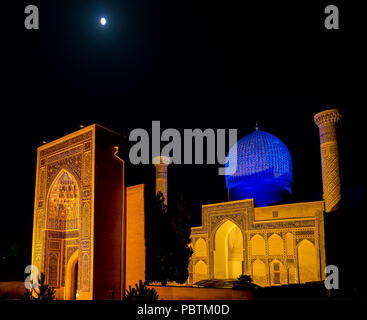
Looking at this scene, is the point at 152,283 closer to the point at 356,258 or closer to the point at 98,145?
the point at 98,145

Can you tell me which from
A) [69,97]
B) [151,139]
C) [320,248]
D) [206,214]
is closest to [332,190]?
[320,248]

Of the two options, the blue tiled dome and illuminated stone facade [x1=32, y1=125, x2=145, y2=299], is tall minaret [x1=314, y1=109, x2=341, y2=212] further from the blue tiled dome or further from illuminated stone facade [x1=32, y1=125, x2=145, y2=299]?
illuminated stone facade [x1=32, y1=125, x2=145, y2=299]

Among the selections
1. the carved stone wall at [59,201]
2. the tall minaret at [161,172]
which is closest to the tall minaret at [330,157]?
the tall minaret at [161,172]

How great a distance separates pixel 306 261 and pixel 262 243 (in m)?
2.02

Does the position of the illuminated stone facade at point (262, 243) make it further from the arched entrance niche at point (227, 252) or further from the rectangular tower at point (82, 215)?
the rectangular tower at point (82, 215)

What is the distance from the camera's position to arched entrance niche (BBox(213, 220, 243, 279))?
1747 cm

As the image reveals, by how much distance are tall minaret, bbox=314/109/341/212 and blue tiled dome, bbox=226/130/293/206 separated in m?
3.92

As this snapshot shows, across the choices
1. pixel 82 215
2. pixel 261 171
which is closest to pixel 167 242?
pixel 82 215

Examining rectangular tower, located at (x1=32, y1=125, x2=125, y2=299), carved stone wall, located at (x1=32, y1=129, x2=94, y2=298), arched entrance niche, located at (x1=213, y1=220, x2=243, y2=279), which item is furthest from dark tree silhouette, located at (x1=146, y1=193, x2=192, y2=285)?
arched entrance niche, located at (x1=213, y1=220, x2=243, y2=279)

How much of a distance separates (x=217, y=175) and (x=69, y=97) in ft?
42.1

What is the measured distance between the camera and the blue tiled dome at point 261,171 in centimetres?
1812

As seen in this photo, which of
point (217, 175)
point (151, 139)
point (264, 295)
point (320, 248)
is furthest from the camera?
point (217, 175)

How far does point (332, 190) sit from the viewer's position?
13883 mm

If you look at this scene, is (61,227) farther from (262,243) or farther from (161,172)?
(262,243)
